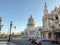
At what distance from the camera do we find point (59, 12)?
52188 mm

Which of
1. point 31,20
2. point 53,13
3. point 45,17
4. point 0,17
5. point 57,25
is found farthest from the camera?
point 31,20

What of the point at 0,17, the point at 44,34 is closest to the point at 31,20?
the point at 44,34

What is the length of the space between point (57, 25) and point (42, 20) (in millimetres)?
14644

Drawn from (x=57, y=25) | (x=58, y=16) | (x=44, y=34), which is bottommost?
(x=44, y=34)

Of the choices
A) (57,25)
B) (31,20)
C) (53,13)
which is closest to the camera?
(57,25)

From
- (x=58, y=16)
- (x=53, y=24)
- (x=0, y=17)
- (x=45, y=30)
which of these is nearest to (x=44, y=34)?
(x=45, y=30)

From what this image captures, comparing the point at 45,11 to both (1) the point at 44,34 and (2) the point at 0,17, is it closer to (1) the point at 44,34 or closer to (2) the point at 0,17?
(1) the point at 44,34

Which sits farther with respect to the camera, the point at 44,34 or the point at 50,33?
the point at 44,34

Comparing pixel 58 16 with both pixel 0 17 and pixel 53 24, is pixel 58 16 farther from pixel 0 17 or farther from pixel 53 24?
pixel 0 17

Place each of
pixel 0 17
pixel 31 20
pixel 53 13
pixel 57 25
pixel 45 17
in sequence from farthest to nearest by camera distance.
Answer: pixel 31 20
pixel 45 17
pixel 53 13
pixel 57 25
pixel 0 17

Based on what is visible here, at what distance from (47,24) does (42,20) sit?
6.74 m

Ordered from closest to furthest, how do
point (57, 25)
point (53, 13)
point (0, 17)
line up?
point (0, 17), point (57, 25), point (53, 13)

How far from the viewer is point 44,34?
5744 centimetres

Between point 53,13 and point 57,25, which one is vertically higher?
point 53,13
